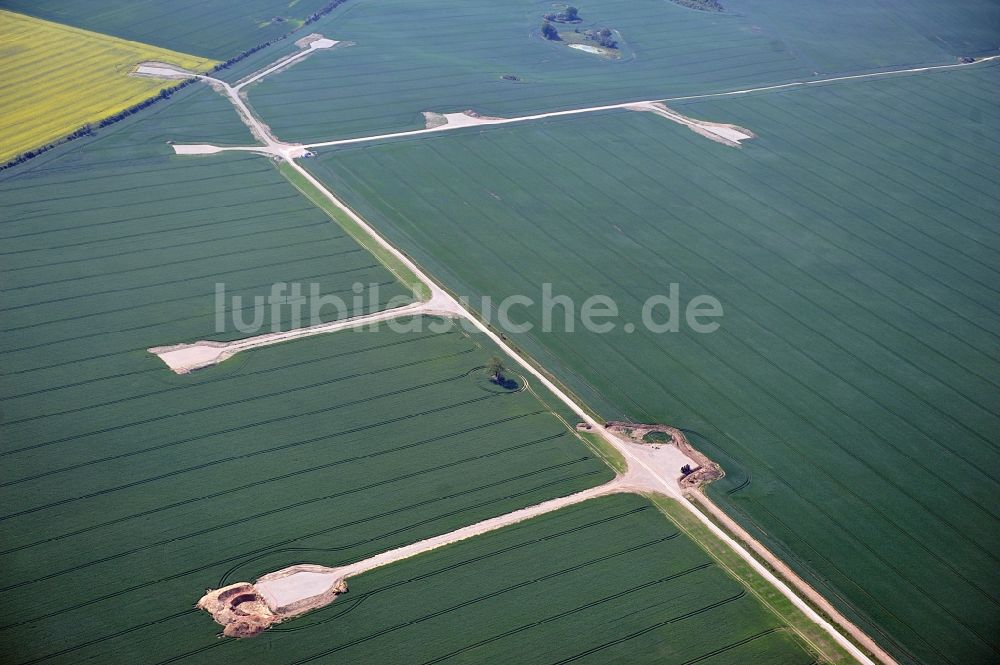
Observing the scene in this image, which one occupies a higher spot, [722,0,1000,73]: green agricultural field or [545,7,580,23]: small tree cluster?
[545,7,580,23]: small tree cluster

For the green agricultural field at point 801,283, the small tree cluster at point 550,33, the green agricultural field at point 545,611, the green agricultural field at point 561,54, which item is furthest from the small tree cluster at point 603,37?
the green agricultural field at point 545,611

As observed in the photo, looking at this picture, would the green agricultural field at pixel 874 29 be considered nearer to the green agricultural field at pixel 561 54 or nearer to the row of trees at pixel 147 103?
the green agricultural field at pixel 561 54

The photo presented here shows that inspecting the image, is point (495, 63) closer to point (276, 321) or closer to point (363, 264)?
point (363, 264)

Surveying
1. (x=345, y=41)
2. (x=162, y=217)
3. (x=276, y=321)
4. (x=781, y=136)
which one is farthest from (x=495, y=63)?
(x=276, y=321)

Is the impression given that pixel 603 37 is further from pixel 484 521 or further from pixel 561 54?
pixel 484 521

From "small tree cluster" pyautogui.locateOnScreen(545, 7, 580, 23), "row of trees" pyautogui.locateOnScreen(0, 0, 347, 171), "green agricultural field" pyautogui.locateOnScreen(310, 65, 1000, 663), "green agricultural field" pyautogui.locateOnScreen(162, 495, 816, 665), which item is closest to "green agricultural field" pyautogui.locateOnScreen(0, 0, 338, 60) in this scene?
"row of trees" pyautogui.locateOnScreen(0, 0, 347, 171)

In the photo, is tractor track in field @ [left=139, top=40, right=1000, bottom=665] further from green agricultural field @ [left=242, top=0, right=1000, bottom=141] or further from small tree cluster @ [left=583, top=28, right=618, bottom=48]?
small tree cluster @ [left=583, top=28, right=618, bottom=48]
